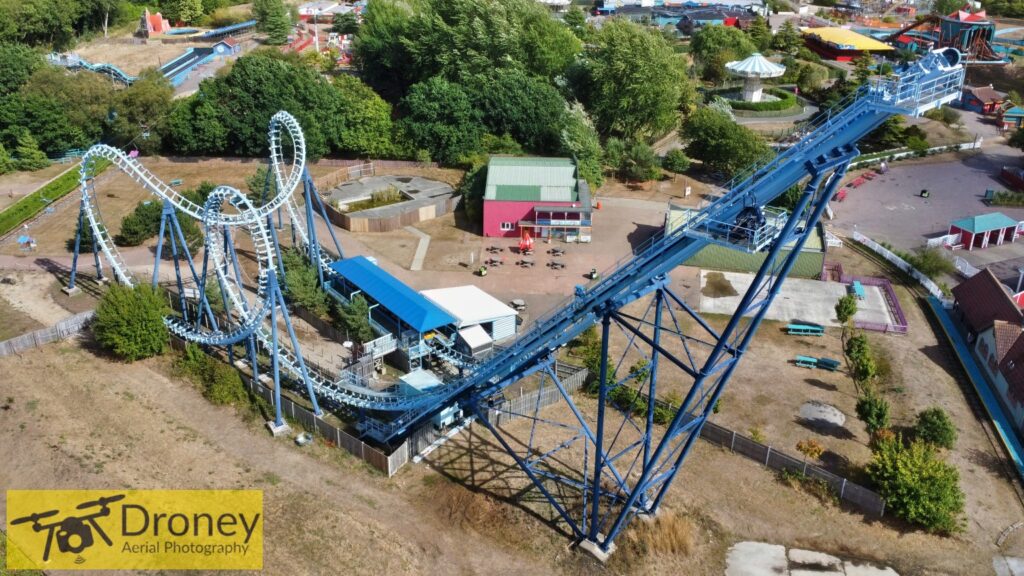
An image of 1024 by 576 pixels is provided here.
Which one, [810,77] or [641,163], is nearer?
[641,163]

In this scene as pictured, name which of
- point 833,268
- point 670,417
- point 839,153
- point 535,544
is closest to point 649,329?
point 670,417

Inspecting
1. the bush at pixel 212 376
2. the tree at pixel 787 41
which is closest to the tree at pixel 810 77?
the tree at pixel 787 41

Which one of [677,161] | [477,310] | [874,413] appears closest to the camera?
[874,413]

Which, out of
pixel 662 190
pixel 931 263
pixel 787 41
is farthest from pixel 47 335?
pixel 787 41

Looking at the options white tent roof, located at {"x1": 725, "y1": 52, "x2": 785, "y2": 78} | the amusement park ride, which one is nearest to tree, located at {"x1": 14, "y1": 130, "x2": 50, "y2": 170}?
the amusement park ride

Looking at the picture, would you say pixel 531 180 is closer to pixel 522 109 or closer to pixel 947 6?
pixel 522 109

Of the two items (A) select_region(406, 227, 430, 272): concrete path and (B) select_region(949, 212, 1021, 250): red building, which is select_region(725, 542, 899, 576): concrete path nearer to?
(A) select_region(406, 227, 430, 272): concrete path

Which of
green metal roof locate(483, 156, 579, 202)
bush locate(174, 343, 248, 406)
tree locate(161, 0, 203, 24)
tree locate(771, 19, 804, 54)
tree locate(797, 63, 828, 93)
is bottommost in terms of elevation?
Result: bush locate(174, 343, 248, 406)
